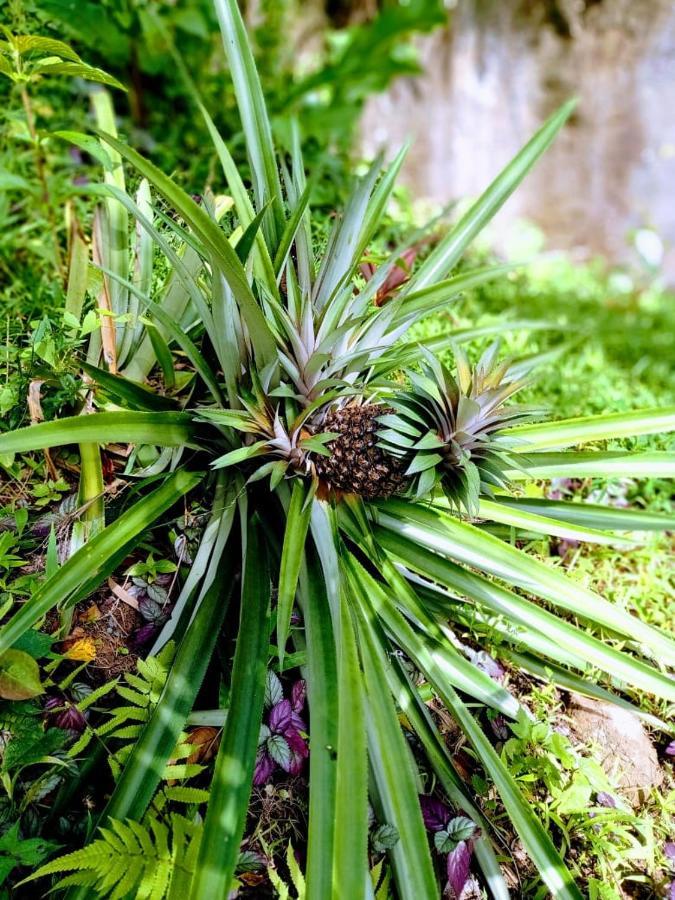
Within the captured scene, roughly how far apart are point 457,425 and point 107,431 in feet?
2.15

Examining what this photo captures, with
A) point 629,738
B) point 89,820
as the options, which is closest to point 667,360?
point 629,738

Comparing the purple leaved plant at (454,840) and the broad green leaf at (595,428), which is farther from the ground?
the broad green leaf at (595,428)

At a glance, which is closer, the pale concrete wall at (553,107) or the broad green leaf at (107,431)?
the broad green leaf at (107,431)

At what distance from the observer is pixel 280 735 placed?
4.17ft

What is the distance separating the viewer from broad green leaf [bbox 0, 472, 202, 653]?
1.09 meters

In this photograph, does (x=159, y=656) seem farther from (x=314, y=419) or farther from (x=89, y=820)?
(x=314, y=419)

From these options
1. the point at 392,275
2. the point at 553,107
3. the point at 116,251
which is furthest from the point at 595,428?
the point at 553,107

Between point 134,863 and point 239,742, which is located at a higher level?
point 239,742

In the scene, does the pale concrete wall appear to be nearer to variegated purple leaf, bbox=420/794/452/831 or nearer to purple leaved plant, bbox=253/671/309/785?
purple leaved plant, bbox=253/671/309/785

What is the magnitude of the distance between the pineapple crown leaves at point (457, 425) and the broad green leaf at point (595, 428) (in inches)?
9.8

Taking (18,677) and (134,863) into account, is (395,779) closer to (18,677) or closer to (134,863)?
(134,863)

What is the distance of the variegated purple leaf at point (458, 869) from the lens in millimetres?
1185

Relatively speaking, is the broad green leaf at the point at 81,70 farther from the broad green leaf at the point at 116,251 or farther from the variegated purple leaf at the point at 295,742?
the variegated purple leaf at the point at 295,742

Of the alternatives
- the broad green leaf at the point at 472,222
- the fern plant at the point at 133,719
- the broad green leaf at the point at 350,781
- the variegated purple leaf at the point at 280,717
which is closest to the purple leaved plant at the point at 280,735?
the variegated purple leaf at the point at 280,717
